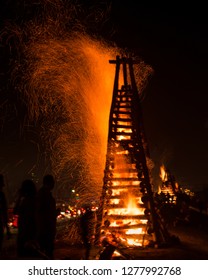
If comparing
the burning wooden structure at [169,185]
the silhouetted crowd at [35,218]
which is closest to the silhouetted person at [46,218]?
the silhouetted crowd at [35,218]

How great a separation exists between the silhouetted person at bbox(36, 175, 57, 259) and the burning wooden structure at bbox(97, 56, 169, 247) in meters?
4.54

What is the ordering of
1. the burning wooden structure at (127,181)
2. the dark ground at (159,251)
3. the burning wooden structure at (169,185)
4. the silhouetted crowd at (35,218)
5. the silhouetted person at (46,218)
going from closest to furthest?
1. the silhouetted crowd at (35,218)
2. the silhouetted person at (46,218)
3. the dark ground at (159,251)
4. the burning wooden structure at (127,181)
5. the burning wooden structure at (169,185)

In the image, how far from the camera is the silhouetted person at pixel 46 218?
257 inches

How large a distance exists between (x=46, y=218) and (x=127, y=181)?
19.3ft

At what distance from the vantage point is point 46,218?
6562 millimetres

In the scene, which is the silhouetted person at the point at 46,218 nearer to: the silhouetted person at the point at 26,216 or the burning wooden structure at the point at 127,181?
the silhouetted person at the point at 26,216

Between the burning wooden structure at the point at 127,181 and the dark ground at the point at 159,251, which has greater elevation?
the burning wooden structure at the point at 127,181

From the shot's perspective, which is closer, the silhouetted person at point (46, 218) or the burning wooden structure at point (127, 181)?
the silhouetted person at point (46, 218)

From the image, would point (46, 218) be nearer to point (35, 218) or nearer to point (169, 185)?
point (35, 218)

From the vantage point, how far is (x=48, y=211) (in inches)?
260

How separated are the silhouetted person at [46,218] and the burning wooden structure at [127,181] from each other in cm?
454
